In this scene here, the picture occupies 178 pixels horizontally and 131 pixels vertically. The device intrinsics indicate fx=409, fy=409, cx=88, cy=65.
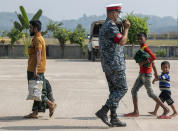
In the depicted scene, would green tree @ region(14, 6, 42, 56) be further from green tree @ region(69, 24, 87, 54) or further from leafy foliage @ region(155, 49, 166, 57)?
leafy foliage @ region(155, 49, 166, 57)

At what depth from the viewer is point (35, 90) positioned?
21.2ft

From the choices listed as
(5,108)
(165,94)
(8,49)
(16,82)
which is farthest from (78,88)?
(8,49)

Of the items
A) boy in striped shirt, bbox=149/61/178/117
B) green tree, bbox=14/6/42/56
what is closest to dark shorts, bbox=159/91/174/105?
boy in striped shirt, bbox=149/61/178/117

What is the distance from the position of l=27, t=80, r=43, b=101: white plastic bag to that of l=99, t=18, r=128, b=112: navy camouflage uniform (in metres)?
1.15

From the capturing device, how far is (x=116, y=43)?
19.4 ft

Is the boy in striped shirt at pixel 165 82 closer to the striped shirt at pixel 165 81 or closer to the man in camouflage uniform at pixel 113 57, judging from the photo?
the striped shirt at pixel 165 81

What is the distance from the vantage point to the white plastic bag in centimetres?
645

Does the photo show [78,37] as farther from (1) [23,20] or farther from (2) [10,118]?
(2) [10,118]

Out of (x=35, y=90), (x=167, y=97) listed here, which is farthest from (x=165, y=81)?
(x=35, y=90)

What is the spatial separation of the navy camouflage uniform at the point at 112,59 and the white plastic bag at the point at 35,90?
1.15 metres

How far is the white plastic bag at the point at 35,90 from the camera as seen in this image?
6.45 metres

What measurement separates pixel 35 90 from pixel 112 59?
138 centimetres

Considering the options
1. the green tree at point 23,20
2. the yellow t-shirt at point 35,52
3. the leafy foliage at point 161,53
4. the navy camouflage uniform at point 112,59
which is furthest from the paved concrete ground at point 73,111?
the leafy foliage at point 161,53

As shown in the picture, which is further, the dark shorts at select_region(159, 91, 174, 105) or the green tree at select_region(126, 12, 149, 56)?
the green tree at select_region(126, 12, 149, 56)
